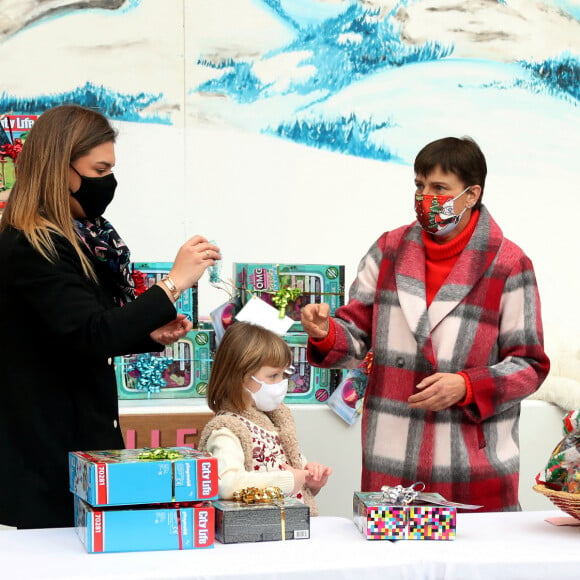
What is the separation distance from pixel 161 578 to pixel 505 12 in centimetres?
339

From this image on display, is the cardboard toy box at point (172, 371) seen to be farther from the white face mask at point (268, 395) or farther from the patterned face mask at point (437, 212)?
the patterned face mask at point (437, 212)

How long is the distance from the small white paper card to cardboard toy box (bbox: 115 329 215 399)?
517 millimetres

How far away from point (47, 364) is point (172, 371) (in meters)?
1.29

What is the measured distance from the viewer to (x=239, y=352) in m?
2.61

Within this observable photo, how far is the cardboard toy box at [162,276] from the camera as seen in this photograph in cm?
320

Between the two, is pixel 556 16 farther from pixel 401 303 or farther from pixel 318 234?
pixel 401 303

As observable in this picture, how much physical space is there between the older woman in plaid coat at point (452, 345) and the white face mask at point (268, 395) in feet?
0.51

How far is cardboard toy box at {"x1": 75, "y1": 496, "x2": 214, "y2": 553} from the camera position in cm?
170

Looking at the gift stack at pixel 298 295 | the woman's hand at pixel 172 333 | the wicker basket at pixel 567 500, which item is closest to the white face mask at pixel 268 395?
the woman's hand at pixel 172 333

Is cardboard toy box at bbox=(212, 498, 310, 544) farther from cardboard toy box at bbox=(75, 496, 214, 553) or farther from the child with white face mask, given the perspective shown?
the child with white face mask

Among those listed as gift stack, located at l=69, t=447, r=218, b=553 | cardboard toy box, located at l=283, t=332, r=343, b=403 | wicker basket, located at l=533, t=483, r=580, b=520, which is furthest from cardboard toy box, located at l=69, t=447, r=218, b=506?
cardboard toy box, located at l=283, t=332, r=343, b=403

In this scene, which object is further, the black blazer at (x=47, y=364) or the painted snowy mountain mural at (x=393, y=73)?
the painted snowy mountain mural at (x=393, y=73)

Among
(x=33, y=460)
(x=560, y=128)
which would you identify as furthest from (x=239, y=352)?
(x=560, y=128)

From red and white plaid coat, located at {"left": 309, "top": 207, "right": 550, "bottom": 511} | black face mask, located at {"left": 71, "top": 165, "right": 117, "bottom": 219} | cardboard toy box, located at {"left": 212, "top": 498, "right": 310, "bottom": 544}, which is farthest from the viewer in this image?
red and white plaid coat, located at {"left": 309, "top": 207, "right": 550, "bottom": 511}
